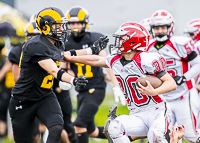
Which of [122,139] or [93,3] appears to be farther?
[93,3]

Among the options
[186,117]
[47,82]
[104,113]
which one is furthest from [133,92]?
[104,113]

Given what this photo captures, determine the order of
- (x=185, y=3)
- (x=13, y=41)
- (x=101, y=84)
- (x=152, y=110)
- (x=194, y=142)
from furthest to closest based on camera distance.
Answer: (x=185, y=3) < (x=13, y=41) < (x=101, y=84) < (x=194, y=142) < (x=152, y=110)

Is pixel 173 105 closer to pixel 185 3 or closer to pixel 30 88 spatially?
pixel 30 88

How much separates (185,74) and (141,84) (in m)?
1.46

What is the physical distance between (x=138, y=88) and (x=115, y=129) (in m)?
0.48

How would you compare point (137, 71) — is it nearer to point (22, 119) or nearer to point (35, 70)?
point (35, 70)

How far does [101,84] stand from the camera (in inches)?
260

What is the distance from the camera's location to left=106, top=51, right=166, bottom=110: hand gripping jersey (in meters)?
4.59

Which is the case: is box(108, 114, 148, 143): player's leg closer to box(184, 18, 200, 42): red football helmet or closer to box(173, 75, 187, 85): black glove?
box(173, 75, 187, 85): black glove

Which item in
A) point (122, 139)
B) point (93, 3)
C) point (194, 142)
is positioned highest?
point (93, 3)

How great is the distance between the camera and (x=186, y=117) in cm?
578

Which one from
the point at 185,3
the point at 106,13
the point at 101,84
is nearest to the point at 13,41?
the point at 101,84

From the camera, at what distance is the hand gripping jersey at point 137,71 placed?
4.59 meters

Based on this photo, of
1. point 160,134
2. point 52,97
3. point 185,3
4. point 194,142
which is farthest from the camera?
point 185,3
